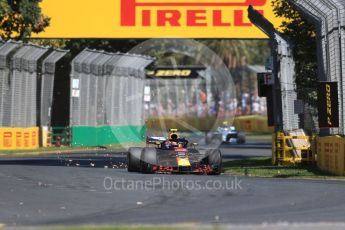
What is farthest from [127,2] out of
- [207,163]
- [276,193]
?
[276,193]

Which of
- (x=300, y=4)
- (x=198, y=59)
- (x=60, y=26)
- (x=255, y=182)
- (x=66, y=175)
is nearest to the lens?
(x=255, y=182)

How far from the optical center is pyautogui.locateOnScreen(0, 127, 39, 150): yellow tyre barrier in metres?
38.8

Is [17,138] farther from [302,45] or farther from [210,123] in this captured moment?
[210,123]

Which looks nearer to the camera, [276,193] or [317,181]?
[276,193]

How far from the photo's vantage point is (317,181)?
21.7 meters

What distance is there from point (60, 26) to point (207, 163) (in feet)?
60.3

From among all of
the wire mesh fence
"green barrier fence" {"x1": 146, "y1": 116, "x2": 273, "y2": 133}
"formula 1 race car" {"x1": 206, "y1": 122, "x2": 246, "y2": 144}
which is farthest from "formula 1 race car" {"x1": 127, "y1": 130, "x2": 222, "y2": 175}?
"green barrier fence" {"x1": 146, "y1": 116, "x2": 273, "y2": 133}

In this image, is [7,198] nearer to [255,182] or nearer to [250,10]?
[255,182]

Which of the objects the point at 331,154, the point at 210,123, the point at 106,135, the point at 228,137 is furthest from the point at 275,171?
the point at 210,123

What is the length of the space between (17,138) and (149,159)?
17704mm

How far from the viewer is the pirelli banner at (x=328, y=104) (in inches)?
945

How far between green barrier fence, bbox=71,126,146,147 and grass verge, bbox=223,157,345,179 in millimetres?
16040

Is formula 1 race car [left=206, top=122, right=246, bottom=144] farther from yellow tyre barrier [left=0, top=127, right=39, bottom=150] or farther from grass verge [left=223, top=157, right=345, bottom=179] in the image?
grass verge [left=223, top=157, right=345, bottom=179]

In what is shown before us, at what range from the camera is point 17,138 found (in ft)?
129
